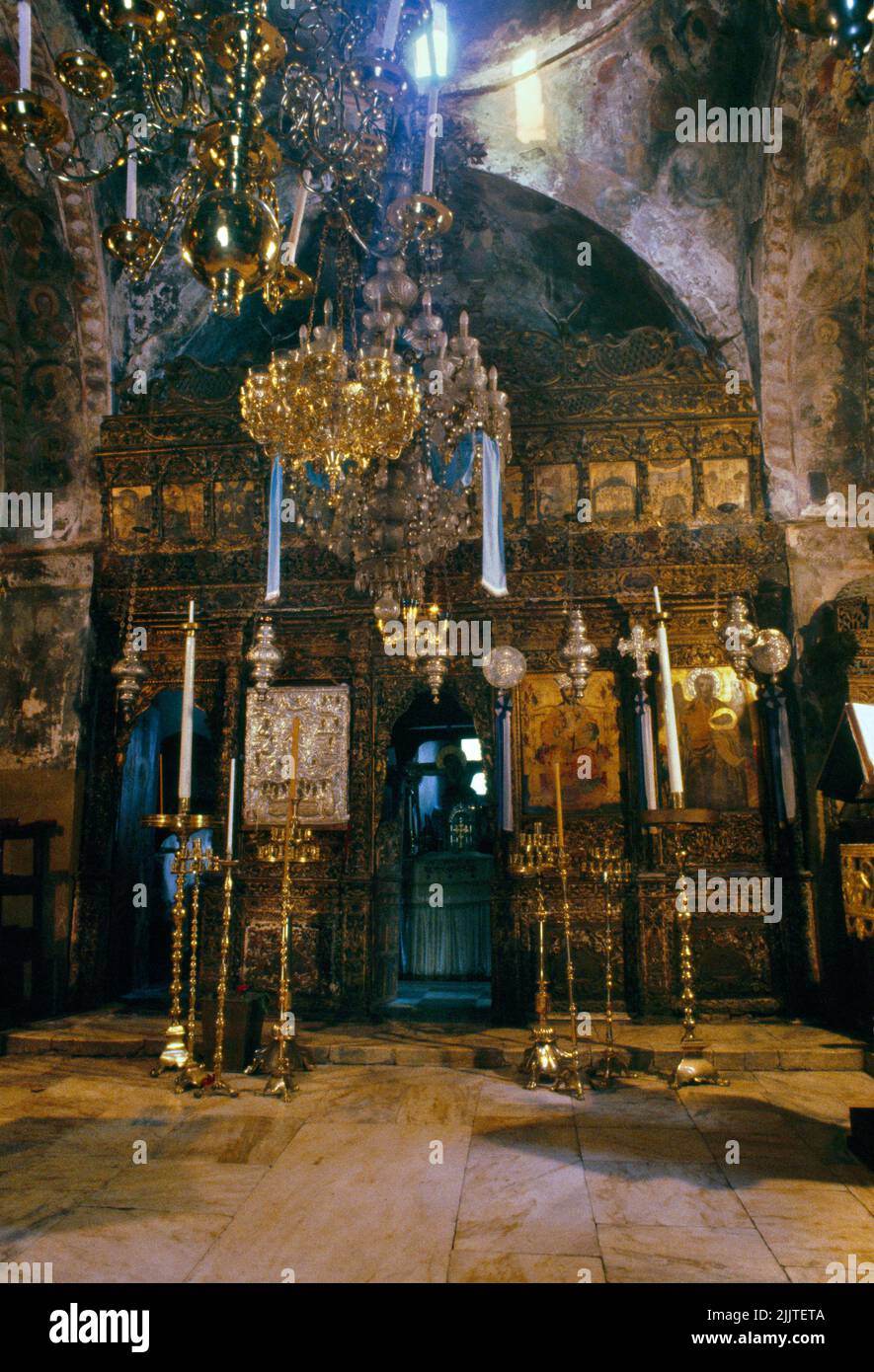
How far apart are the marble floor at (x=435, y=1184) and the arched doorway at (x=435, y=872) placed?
335 cm

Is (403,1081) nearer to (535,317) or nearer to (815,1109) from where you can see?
(815,1109)

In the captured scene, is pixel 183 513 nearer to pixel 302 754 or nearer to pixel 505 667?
pixel 302 754

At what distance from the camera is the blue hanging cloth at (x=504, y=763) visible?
7973mm

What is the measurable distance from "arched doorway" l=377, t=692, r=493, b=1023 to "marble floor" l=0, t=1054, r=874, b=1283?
11.0 feet

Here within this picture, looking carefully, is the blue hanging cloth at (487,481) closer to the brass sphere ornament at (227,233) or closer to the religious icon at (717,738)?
the religious icon at (717,738)

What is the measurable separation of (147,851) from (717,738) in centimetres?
646

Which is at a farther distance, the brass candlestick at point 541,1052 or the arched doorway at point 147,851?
the arched doorway at point 147,851

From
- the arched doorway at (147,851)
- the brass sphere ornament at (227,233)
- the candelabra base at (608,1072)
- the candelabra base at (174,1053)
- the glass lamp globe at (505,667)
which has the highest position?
the brass sphere ornament at (227,233)

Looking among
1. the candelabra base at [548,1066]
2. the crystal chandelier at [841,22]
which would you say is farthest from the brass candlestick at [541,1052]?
the crystal chandelier at [841,22]

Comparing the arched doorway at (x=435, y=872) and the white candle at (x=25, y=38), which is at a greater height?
the white candle at (x=25, y=38)

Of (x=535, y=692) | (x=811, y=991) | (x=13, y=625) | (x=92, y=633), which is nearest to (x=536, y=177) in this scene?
(x=535, y=692)

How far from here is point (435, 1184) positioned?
344cm

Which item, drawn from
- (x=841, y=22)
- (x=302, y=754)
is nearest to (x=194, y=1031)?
(x=302, y=754)

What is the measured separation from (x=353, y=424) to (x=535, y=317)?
210 inches
